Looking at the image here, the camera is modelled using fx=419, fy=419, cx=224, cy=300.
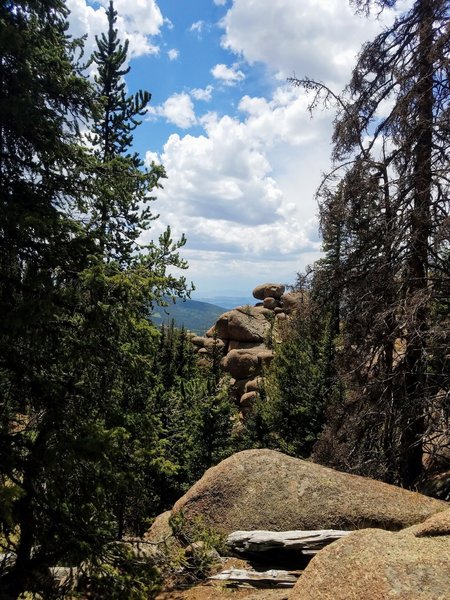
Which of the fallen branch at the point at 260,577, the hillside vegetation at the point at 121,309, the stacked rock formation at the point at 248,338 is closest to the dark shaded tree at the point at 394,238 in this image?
the hillside vegetation at the point at 121,309

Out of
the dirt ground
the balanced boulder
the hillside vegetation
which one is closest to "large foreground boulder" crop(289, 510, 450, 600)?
the hillside vegetation

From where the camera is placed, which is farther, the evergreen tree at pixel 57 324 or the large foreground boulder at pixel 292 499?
the large foreground boulder at pixel 292 499

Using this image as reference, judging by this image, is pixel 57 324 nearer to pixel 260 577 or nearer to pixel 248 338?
pixel 260 577

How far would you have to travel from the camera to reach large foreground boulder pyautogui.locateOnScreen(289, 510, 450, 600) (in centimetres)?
470

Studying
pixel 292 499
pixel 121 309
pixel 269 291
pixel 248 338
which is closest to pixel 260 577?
pixel 292 499

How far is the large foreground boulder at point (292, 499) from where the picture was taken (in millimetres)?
7977

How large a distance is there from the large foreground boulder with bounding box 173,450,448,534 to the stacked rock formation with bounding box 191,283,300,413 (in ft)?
80.9

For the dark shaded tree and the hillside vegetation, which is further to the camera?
the dark shaded tree

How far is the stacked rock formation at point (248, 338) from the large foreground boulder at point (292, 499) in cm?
2464

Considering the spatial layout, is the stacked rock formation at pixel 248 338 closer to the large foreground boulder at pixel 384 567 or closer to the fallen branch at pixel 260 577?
the fallen branch at pixel 260 577

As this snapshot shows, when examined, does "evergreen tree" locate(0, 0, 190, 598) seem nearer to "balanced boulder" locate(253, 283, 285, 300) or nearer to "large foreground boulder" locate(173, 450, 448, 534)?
"large foreground boulder" locate(173, 450, 448, 534)

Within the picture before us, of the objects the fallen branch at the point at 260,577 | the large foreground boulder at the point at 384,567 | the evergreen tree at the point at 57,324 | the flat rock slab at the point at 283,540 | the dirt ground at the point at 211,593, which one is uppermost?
the evergreen tree at the point at 57,324

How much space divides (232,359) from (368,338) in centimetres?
3536

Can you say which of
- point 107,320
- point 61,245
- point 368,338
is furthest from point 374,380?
Answer: point 61,245
